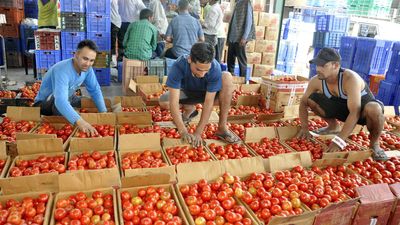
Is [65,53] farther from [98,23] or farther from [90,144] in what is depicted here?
[90,144]

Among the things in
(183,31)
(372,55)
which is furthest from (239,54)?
(372,55)

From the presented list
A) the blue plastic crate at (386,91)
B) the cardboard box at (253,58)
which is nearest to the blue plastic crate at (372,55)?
the blue plastic crate at (386,91)

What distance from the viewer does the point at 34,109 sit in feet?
11.4

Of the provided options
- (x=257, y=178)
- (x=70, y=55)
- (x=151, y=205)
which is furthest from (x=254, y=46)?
(x=151, y=205)

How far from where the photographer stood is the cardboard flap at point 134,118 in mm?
3488

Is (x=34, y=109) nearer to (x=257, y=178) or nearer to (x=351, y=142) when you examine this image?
(x=257, y=178)

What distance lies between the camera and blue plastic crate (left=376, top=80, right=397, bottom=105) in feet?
18.6

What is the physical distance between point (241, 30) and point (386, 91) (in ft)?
9.28

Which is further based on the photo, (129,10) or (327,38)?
(327,38)

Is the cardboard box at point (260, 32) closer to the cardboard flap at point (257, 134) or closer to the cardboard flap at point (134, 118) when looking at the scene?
the cardboard flap at point (257, 134)

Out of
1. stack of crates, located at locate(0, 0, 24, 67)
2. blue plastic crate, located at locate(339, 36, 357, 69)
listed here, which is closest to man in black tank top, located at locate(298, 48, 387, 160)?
blue plastic crate, located at locate(339, 36, 357, 69)

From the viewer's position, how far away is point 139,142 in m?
2.94

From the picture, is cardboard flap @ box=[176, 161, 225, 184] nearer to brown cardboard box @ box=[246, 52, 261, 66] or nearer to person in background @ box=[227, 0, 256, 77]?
person in background @ box=[227, 0, 256, 77]

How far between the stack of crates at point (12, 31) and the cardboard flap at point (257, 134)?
822 cm
